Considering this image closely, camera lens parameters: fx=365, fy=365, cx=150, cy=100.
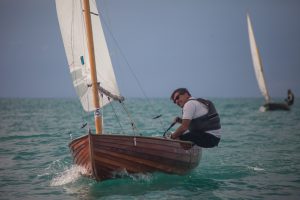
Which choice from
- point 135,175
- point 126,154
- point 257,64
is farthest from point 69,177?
point 257,64

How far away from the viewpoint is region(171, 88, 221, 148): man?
8266mm

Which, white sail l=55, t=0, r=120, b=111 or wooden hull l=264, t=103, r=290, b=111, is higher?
white sail l=55, t=0, r=120, b=111

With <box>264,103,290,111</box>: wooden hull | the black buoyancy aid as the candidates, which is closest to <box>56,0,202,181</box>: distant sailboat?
the black buoyancy aid

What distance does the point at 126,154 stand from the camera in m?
8.08

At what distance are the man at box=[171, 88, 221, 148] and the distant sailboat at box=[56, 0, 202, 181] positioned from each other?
284mm

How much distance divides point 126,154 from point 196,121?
5.92 ft

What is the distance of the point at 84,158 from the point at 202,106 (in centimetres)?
297

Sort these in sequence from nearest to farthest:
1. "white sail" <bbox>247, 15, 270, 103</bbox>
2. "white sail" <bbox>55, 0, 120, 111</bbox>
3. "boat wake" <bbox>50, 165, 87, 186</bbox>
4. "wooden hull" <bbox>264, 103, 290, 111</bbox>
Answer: "boat wake" <bbox>50, 165, 87, 186</bbox>
"white sail" <bbox>55, 0, 120, 111</bbox>
"white sail" <bbox>247, 15, 270, 103</bbox>
"wooden hull" <bbox>264, 103, 290, 111</bbox>

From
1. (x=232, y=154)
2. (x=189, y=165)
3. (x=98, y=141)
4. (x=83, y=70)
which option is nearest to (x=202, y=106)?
(x=189, y=165)

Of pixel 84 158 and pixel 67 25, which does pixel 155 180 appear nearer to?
pixel 84 158

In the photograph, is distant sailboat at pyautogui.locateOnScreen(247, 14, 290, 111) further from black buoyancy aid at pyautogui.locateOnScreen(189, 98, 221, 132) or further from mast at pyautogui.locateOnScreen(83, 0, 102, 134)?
mast at pyautogui.locateOnScreen(83, 0, 102, 134)

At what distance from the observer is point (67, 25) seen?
30.9 feet

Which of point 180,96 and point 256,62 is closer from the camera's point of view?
point 180,96

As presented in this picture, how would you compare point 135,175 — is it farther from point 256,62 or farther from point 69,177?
point 256,62
